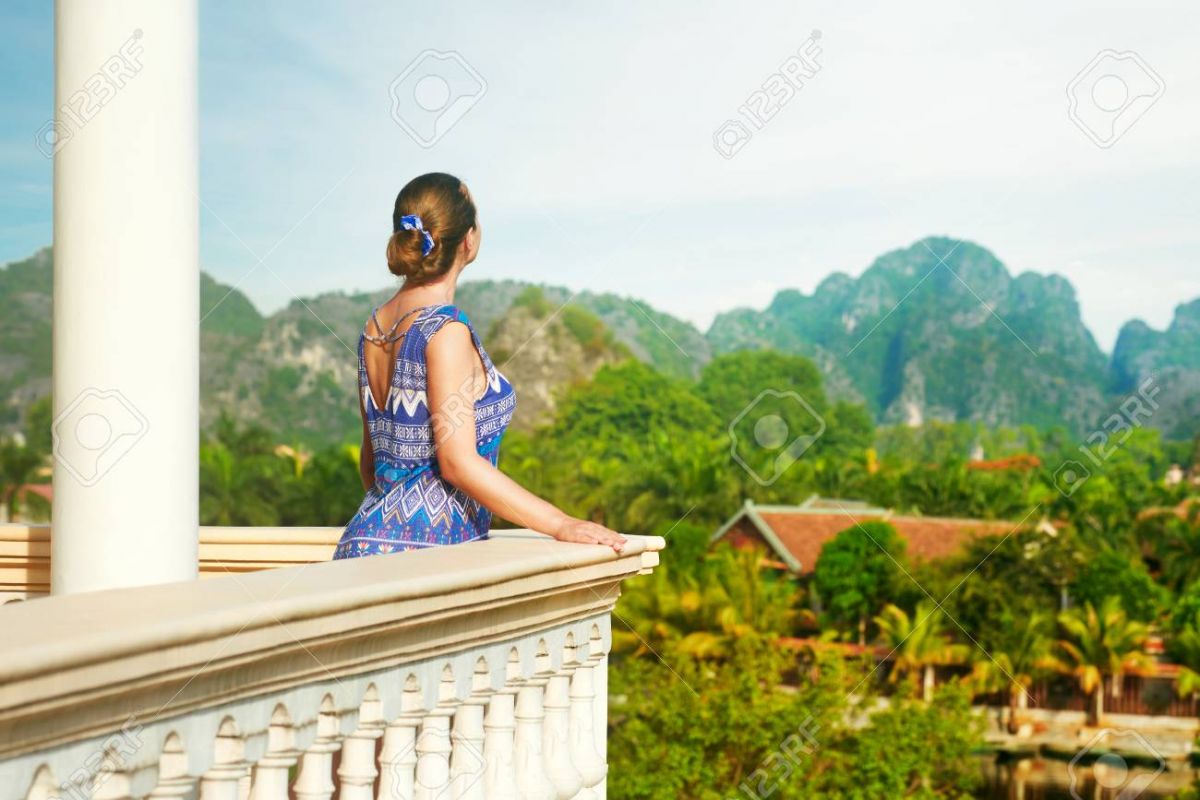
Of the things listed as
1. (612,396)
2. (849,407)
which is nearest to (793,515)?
Result: (612,396)

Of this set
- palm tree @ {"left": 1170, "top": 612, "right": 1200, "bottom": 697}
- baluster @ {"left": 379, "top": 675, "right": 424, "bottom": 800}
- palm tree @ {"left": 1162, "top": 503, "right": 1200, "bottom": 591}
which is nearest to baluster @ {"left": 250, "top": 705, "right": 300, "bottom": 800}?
baluster @ {"left": 379, "top": 675, "right": 424, "bottom": 800}

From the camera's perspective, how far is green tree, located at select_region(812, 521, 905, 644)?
107ft

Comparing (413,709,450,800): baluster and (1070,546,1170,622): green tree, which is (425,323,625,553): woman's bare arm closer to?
(413,709,450,800): baluster

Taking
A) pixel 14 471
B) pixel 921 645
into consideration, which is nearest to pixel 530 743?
pixel 921 645

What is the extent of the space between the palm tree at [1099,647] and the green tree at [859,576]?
13.1 feet

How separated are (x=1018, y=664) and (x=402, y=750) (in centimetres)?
3069

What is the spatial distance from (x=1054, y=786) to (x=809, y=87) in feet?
197

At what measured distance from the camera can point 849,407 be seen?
80.9 meters

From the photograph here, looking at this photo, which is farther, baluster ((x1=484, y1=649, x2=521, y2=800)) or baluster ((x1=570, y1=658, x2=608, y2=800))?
baluster ((x1=570, y1=658, x2=608, y2=800))

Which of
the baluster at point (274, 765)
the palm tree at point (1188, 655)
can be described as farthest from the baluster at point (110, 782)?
the palm tree at point (1188, 655)

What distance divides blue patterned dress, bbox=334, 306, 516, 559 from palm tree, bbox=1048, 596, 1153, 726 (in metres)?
30.2

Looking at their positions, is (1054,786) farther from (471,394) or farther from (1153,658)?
(471,394)

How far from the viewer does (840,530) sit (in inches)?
1414

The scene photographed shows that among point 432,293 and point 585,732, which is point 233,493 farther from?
point 585,732
